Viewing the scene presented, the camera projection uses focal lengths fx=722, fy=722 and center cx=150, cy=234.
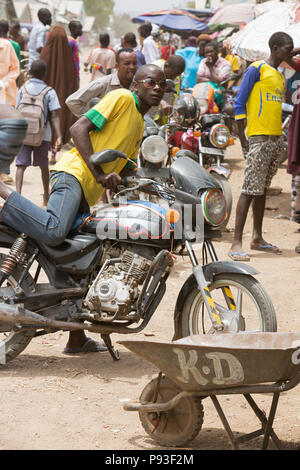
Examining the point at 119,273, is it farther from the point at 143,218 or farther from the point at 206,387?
A: the point at 206,387

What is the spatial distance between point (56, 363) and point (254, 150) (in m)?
4.03

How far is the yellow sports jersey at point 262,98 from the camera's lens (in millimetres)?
7812

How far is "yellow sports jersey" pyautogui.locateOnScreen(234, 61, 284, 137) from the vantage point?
781 cm

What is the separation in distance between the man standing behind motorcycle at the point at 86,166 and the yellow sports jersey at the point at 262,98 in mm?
3285

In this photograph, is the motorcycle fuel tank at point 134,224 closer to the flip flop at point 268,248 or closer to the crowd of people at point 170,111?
the crowd of people at point 170,111

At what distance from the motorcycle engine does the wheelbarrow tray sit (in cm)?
113

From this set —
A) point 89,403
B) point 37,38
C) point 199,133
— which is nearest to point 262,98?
point 199,133

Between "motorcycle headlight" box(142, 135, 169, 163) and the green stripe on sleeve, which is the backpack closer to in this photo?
"motorcycle headlight" box(142, 135, 169, 163)

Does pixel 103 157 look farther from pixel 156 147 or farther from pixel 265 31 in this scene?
pixel 265 31

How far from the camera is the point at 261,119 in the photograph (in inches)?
313

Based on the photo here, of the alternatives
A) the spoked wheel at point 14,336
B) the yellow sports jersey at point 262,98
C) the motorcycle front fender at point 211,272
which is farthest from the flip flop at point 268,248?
the spoked wheel at point 14,336

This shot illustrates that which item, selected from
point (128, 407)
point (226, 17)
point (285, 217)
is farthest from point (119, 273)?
point (226, 17)

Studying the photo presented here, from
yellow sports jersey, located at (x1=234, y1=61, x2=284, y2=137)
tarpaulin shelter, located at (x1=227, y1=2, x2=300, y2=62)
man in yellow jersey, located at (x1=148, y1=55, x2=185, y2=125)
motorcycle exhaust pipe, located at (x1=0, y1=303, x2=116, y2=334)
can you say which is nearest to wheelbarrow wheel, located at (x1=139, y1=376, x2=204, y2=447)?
motorcycle exhaust pipe, located at (x1=0, y1=303, x2=116, y2=334)

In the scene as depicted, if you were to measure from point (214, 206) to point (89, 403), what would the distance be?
4.67ft
